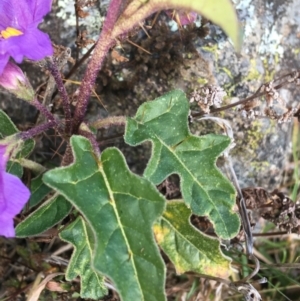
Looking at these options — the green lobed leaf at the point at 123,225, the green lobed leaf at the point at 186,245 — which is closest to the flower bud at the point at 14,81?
the green lobed leaf at the point at 123,225

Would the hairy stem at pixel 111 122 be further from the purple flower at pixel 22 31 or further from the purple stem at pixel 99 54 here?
the purple flower at pixel 22 31

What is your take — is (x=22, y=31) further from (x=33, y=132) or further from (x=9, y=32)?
(x=33, y=132)

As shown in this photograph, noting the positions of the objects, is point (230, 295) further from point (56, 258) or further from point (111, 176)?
point (111, 176)

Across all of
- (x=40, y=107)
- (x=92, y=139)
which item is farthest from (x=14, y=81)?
(x=92, y=139)

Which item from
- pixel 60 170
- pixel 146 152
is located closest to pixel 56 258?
pixel 146 152

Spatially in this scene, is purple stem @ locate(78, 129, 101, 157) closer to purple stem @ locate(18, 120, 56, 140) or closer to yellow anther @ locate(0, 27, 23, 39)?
purple stem @ locate(18, 120, 56, 140)
